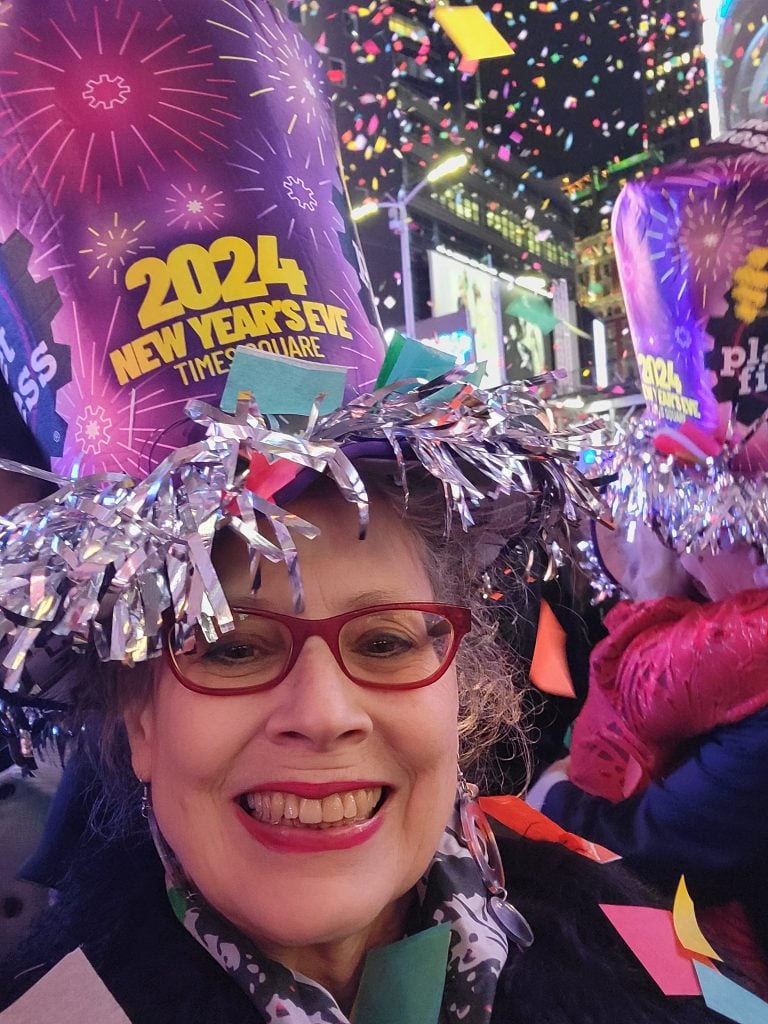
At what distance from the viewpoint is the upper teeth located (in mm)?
885

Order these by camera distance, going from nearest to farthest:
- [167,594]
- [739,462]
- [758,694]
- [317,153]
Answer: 1. [167,594]
2. [317,153]
3. [758,694]
4. [739,462]

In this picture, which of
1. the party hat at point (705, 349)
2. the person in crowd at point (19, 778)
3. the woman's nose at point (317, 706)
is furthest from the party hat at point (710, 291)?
the person in crowd at point (19, 778)

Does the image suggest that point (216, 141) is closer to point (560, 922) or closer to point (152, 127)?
point (152, 127)

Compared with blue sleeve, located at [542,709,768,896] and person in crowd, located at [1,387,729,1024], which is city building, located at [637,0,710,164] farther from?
person in crowd, located at [1,387,729,1024]

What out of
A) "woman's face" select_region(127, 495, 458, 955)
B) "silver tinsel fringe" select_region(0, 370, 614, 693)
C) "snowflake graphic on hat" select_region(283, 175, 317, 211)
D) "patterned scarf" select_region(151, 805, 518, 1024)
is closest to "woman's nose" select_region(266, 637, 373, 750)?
"woman's face" select_region(127, 495, 458, 955)

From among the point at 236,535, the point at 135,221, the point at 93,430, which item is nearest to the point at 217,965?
the point at 236,535

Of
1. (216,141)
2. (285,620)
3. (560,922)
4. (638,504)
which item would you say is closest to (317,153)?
(216,141)

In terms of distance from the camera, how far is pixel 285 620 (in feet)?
2.89

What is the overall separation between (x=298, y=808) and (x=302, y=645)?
0.56 feet

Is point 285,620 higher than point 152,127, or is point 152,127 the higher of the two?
point 152,127

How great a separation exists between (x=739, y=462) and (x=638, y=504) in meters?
0.24

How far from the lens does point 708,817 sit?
1807 millimetres

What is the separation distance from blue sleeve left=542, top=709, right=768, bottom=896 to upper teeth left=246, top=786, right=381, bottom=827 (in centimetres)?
116

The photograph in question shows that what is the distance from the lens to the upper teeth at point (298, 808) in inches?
34.9
